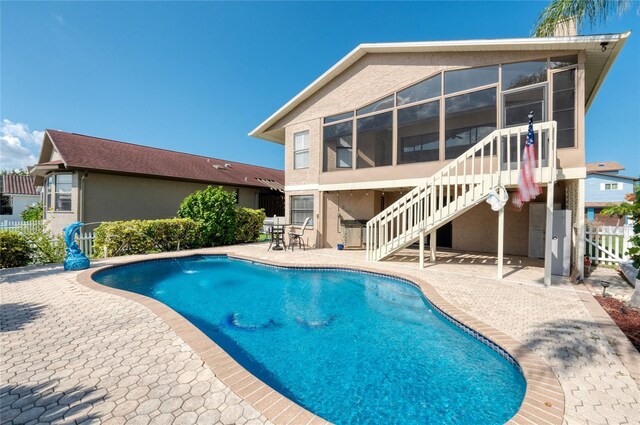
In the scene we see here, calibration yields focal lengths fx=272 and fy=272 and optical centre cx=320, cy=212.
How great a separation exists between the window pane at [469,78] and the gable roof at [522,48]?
659 mm

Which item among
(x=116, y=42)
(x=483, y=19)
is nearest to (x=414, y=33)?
(x=483, y=19)

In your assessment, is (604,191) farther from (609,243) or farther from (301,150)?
(301,150)

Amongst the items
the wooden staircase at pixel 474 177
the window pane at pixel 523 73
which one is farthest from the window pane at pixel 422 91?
the wooden staircase at pixel 474 177

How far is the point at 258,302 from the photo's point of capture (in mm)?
7078

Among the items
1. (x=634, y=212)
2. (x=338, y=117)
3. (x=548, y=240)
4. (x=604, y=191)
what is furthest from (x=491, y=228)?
(x=604, y=191)

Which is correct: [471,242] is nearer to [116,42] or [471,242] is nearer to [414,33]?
[414,33]

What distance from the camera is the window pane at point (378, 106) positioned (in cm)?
1200

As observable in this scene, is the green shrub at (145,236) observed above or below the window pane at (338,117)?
below

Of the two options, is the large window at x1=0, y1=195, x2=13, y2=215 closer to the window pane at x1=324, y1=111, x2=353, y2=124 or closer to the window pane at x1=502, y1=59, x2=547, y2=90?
the window pane at x1=324, y1=111, x2=353, y2=124

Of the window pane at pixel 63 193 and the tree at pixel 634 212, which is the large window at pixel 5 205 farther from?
→ the tree at pixel 634 212

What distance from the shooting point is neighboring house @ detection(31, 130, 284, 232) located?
14.0 metres

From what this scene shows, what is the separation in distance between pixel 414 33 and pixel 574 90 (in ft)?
32.4

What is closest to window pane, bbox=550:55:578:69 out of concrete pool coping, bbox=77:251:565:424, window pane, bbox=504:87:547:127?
window pane, bbox=504:87:547:127

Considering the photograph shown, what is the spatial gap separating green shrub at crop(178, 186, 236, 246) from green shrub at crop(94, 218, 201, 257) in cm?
48
